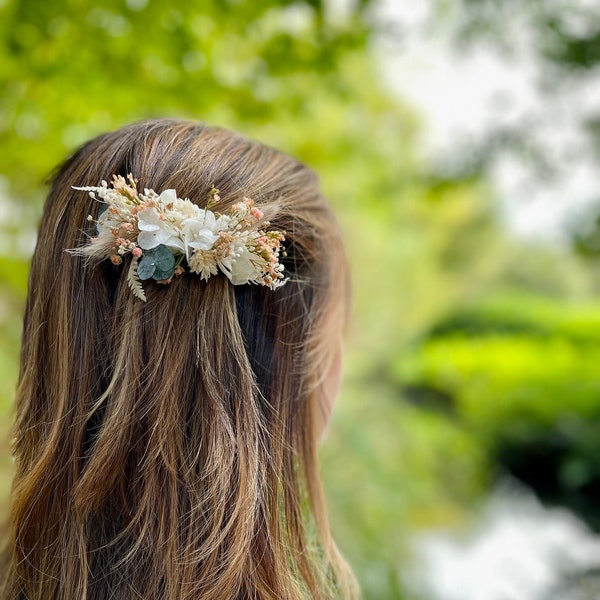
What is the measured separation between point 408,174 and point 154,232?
16.8 ft

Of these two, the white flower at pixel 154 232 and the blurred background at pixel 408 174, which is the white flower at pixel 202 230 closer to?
the white flower at pixel 154 232

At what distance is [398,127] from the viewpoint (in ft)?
26.5

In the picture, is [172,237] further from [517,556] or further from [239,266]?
[517,556]

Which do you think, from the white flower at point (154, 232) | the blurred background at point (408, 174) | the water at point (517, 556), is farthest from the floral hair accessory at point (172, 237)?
the water at point (517, 556)

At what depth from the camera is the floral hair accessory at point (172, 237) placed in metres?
0.87

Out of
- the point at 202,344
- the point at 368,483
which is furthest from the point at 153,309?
the point at 368,483

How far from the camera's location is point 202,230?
881 mm

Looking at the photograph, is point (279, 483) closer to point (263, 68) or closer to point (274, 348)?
point (274, 348)

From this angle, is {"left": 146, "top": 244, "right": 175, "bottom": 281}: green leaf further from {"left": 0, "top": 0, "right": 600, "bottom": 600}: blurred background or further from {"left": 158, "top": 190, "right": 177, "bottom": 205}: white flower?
{"left": 0, "top": 0, "right": 600, "bottom": 600}: blurred background

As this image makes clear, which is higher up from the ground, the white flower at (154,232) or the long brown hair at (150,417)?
the white flower at (154,232)

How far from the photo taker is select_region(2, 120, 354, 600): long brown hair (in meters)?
0.91

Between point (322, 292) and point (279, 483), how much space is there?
34 centimetres

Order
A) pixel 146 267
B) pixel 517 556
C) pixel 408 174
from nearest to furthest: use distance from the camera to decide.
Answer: pixel 146 267
pixel 517 556
pixel 408 174

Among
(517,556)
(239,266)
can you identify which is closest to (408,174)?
(517,556)
